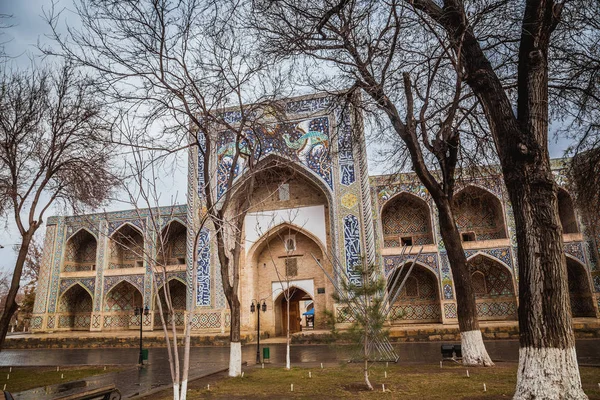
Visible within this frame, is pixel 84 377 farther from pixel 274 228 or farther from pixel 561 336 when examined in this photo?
pixel 274 228

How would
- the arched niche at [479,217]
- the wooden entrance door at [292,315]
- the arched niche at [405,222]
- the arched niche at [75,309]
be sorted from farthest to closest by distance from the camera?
the arched niche at [75,309], the wooden entrance door at [292,315], the arched niche at [405,222], the arched niche at [479,217]

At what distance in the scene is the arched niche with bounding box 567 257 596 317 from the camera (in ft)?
48.8

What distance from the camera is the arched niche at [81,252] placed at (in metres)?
20.1

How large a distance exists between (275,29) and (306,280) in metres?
12.1

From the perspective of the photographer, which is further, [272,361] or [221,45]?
[272,361]

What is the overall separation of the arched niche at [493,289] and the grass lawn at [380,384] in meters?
9.78

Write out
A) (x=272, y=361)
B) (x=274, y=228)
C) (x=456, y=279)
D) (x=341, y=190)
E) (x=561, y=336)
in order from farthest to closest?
(x=274, y=228)
(x=341, y=190)
(x=272, y=361)
(x=456, y=279)
(x=561, y=336)

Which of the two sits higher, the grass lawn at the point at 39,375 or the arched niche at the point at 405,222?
the arched niche at the point at 405,222

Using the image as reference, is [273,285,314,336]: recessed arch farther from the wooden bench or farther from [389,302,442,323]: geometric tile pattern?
the wooden bench

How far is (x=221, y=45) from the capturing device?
6355 mm

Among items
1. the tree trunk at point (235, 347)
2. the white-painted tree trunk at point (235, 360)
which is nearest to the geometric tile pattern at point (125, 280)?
the tree trunk at point (235, 347)

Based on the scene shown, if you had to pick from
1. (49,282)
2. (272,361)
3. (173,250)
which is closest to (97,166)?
(272,361)

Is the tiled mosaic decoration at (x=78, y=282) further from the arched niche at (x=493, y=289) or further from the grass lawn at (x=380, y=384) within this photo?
the arched niche at (x=493, y=289)

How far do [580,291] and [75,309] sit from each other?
21765 mm
